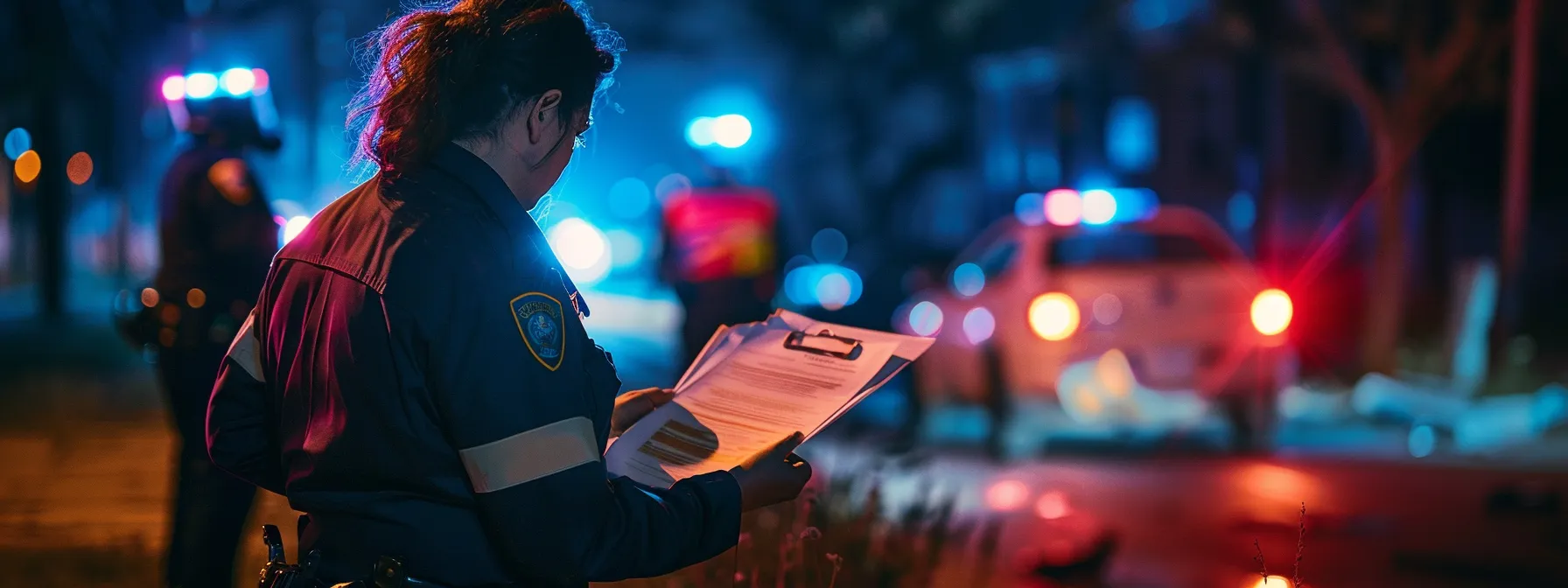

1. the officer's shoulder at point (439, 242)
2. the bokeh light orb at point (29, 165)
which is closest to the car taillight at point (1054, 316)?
the officer's shoulder at point (439, 242)

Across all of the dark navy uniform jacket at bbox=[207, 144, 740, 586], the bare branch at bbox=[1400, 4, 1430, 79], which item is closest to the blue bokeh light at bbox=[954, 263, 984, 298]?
the bare branch at bbox=[1400, 4, 1430, 79]

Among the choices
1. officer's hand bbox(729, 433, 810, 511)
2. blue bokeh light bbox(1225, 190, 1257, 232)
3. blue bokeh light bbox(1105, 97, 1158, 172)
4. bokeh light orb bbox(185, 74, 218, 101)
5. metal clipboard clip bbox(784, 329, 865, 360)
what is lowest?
officer's hand bbox(729, 433, 810, 511)

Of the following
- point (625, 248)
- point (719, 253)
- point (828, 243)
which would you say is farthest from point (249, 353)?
point (625, 248)

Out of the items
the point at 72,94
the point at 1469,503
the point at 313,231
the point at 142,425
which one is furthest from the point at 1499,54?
the point at 72,94

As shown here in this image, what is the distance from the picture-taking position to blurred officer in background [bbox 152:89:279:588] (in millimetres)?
3736

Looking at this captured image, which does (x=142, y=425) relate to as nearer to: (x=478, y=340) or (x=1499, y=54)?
(x=478, y=340)

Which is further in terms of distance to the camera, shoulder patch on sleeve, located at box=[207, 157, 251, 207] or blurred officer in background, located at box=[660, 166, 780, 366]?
blurred officer in background, located at box=[660, 166, 780, 366]

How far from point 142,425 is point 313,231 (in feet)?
28.6

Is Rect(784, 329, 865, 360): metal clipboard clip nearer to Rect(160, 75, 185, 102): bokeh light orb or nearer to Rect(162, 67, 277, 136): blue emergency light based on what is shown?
Rect(162, 67, 277, 136): blue emergency light

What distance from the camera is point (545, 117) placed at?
2.05 m

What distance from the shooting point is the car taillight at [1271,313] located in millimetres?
8422

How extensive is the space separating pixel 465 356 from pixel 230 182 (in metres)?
2.41

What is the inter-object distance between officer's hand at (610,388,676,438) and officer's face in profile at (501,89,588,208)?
53 cm

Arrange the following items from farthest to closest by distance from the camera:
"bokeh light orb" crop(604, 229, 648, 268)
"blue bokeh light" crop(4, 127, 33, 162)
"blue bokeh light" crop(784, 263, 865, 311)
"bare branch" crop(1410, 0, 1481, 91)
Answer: "bokeh light orb" crop(604, 229, 648, 268) → "blue bokeh light" crop(4, 127, 33, 162) → "blue bokeh light" crop(784, 263, 865, 311) → "bare branch" crop(1410, 0, 1481, 91)
